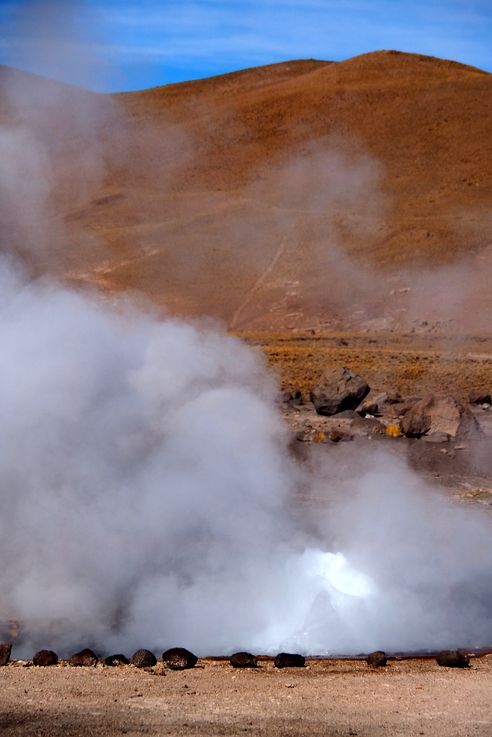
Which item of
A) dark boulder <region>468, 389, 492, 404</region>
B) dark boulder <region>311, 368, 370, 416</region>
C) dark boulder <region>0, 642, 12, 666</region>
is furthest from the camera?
dark boulder <region>468, 389, 492, 404</region>

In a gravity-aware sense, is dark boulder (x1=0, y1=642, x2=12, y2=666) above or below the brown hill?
below

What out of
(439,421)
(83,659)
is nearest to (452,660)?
(83,659)

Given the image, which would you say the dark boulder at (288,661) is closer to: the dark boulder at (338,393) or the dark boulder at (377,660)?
the dark boulder at (377,660)

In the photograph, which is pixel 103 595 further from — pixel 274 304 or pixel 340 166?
pixel 274 304

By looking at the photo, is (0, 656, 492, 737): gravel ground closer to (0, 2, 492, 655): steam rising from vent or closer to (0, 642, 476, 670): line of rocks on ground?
(0, 642, 476, 670): line of rocks on ground

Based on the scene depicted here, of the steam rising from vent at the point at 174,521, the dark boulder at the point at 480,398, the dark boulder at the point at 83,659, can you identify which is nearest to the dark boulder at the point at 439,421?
the dark boulder at the point at 480,398

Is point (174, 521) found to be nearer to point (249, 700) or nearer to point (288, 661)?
point (288, 661)

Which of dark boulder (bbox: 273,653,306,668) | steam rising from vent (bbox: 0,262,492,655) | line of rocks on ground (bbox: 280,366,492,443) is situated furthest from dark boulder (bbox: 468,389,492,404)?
dark boulder (bbox: 273,653,306,668)
